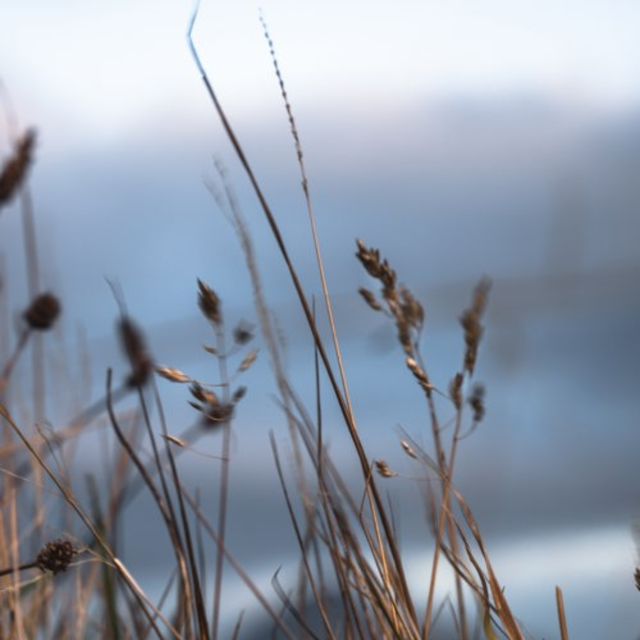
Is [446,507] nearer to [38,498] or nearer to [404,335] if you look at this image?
[404,335]

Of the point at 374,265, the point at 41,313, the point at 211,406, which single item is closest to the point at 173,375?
the point at 211,406

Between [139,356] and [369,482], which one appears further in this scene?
[369,482]

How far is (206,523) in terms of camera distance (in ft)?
3.09

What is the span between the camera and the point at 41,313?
1573 millimetres

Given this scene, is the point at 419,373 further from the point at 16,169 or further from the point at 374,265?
the point at 16,169

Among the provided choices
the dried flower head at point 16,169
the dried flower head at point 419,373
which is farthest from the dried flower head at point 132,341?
the dried flower head at point 16,169

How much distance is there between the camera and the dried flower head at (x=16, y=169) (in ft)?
4.94

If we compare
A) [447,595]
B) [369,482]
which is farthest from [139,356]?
[447,595]

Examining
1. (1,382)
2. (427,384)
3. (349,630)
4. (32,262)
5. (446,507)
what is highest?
(32,262)

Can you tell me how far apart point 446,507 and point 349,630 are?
15 cm

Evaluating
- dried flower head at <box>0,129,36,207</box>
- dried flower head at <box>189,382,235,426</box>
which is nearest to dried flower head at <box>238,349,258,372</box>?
dried flower head at <box>189,382,235,426</box>

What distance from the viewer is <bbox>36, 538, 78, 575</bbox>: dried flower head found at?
85cm

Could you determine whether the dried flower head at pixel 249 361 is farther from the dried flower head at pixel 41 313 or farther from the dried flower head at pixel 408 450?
the dried flower head at pixel 41 313

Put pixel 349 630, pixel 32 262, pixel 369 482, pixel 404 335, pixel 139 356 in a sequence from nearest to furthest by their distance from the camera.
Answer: pixel 139 356 < pixel 369 482 < pixel 349 630 < pixel 404 335 < pixel 32 262
